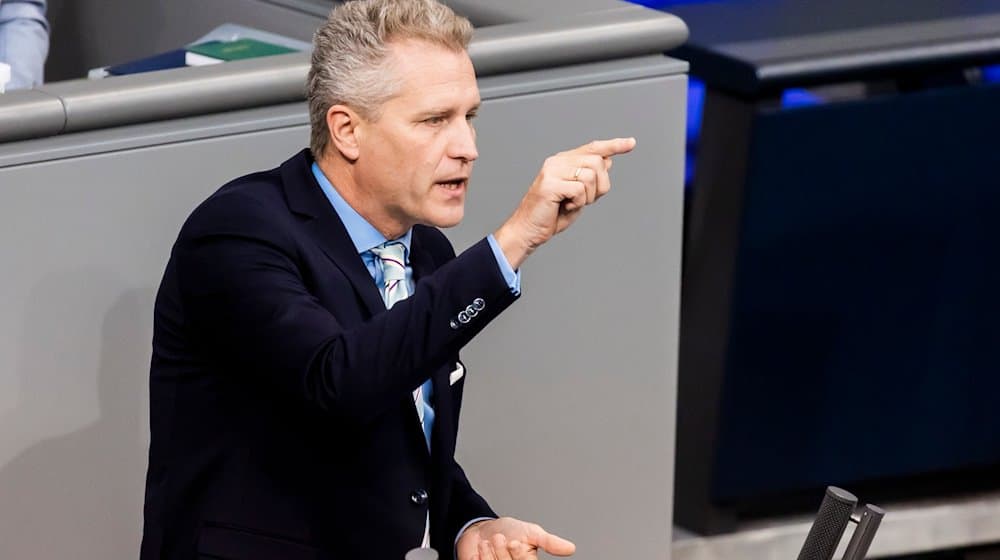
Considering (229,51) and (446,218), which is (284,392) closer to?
(446,218)

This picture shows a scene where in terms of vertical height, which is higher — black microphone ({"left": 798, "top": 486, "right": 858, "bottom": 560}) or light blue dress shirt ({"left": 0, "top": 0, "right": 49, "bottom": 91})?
light blue dress shirt ({"left": 0, "top": 0, "right": 49, "bottom": 91})

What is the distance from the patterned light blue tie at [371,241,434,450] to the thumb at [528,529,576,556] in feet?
0.65

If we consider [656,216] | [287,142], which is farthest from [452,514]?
[656,216]

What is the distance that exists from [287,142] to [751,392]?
1331 mm

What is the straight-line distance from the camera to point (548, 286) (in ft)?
9.58

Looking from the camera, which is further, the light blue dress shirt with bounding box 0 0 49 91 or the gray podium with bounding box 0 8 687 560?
the light blue dress shirt with bounding box 0 0 49 91

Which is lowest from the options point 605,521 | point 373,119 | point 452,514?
point 605,521

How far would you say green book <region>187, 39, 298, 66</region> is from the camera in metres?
2.91

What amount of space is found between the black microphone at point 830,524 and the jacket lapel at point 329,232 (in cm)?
57

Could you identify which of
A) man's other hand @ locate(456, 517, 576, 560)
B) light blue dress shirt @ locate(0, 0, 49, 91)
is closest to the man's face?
man's other hand @ locate(456, 517, 576, 560)

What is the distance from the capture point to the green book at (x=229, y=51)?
2914 millimetres

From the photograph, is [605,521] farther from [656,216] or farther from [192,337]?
[192,337]

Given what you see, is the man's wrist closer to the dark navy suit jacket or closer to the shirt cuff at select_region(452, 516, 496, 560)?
the dark navy suit jacket

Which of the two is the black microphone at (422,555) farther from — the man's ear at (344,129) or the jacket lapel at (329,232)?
the man's ear at (344,129)
